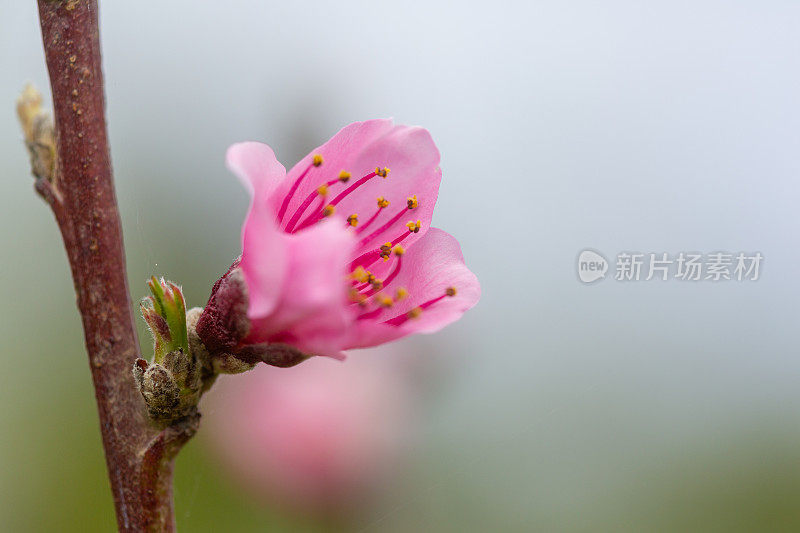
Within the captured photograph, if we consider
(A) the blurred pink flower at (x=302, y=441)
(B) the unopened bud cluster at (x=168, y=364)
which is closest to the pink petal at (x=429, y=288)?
(B) the unopened bud cluster at (x=168, y=364)

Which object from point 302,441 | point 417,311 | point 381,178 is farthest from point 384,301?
point 302,441

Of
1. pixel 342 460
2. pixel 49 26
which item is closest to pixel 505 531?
pixel 342 460

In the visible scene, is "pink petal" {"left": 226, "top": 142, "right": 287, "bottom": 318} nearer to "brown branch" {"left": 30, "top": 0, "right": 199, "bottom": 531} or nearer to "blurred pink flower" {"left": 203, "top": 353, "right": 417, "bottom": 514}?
"brown branch" {"left": 30, "top": 0, "right": 199, "bottom": 531}

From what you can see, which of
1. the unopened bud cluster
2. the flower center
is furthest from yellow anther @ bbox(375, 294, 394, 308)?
the unopened bud cluster

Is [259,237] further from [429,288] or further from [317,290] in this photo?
[429,288]

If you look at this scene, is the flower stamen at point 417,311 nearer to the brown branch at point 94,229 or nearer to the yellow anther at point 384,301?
the yellow anther at point 384,301
